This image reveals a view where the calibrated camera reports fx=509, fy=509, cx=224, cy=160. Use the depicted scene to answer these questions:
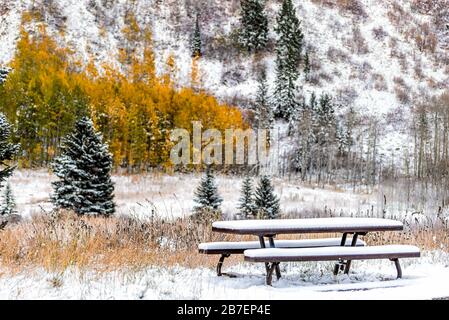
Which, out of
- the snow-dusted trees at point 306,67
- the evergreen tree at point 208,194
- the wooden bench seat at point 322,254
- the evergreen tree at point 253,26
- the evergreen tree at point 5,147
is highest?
the evergreen tree at point 253,26

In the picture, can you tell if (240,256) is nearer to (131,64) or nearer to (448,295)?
(448,295)

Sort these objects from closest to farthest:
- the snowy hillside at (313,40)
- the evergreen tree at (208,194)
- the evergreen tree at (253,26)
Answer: the evergreen tree at (208,194), the snowy hillside at (313,40), the evergreen tree at (253,26)

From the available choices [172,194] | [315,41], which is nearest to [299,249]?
[172,194]

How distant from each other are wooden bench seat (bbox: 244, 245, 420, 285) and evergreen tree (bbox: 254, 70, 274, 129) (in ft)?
166

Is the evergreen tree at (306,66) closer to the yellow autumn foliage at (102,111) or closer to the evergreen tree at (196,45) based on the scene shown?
the evergreen tree at (196,45)

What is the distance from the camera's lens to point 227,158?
5153 cm

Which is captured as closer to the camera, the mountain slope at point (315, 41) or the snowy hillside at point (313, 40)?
the mountain slope at point (315, 41)

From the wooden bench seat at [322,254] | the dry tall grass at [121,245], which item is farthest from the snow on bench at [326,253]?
the dry tall grass at [121,245]

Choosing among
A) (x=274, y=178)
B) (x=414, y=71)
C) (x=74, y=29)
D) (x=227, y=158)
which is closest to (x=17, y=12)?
(x=74, y=29)

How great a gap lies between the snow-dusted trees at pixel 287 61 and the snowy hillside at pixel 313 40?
2976 millimetres

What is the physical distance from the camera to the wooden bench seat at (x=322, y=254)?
17.6 feet

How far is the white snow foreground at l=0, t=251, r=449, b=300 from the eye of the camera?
4773 millimetres

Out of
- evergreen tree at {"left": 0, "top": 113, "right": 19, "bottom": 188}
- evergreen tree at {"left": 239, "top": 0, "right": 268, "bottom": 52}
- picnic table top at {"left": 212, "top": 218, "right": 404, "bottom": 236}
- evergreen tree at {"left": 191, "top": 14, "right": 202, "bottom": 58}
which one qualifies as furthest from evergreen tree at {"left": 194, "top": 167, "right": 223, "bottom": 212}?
evergreen tree at {"left": 239, "top": 0, "right": 268, "bottom": 52}

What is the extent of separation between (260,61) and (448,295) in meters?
68.7
